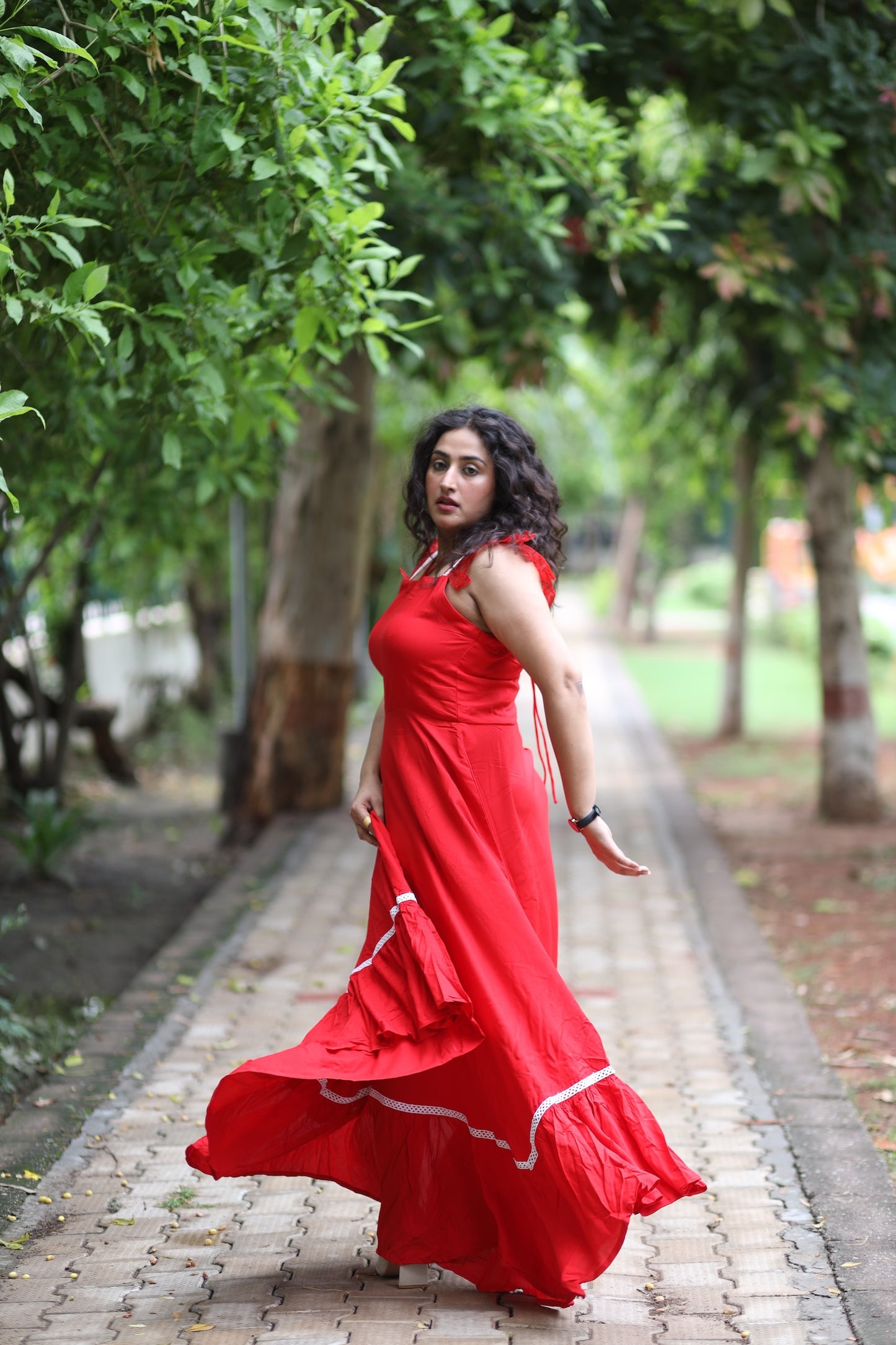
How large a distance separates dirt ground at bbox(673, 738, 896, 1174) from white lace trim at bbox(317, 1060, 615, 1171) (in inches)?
56.5

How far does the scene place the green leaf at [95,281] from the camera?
3.14 meters

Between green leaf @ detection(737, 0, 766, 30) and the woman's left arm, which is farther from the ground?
green leaf @ detection(737, 0, 766, 30)

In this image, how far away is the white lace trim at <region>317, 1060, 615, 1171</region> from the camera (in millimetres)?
2922

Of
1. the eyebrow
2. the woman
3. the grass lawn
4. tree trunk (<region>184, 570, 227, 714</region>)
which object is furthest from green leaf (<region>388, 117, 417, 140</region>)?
the grass lawn

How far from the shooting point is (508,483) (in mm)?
3176

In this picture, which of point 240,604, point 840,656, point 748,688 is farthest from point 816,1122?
point 748,688

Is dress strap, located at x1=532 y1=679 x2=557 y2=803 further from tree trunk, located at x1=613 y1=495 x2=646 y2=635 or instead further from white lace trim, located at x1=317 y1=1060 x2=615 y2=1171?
tree trunk, located at x1=613 y1=495 x2=646 y2=635

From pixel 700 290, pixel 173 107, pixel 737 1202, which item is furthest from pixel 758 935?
pixel 173 107

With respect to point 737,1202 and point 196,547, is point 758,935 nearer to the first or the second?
point 737,1202

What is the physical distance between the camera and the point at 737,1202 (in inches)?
146

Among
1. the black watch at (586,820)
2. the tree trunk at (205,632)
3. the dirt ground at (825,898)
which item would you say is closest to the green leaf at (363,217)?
the black watch at (586,820)

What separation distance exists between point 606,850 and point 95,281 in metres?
1.66

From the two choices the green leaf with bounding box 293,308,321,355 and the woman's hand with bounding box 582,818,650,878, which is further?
the green leaf with bounding box 293,308,321,355

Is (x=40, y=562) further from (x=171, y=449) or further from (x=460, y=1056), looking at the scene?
(x=460, y=1056)
